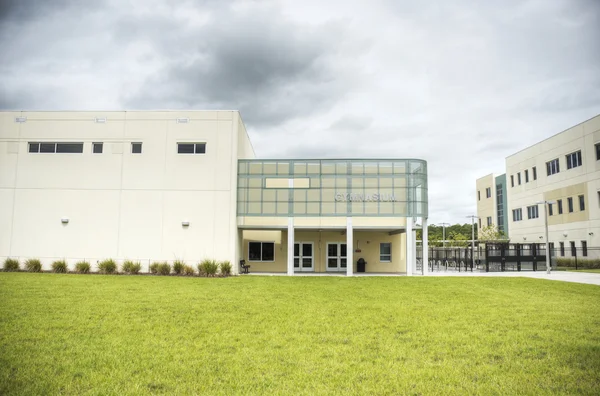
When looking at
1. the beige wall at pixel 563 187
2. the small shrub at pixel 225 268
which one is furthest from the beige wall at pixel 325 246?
the beige wall at pixel 563 187

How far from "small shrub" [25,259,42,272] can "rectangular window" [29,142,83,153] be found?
23.3 feet

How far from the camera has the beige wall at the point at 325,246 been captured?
1324 inches

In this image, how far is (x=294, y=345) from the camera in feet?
28.5

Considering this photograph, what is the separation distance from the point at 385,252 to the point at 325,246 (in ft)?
14.7

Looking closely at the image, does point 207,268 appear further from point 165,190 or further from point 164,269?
point 165,190

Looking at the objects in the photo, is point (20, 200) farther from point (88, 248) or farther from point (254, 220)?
point (254, 220)

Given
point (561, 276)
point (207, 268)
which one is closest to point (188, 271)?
point (207, 268)

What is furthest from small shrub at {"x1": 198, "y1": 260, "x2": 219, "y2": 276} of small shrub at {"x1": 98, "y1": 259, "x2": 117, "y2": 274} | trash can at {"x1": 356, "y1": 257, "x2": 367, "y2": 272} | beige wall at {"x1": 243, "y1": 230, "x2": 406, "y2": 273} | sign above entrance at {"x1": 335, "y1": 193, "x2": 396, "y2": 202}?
trash can at {"x1": 356, "y1": 257, "x2": 367, "y2": 272}

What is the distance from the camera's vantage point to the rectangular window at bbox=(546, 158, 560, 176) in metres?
48.8

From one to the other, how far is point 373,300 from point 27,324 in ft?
33.1

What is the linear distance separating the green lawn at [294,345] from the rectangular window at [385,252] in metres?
18.2

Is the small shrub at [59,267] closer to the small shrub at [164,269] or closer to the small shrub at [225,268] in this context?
the small shrub at [164,269]

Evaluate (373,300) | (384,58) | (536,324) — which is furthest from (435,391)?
(373,300)

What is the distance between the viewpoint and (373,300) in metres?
15.8
